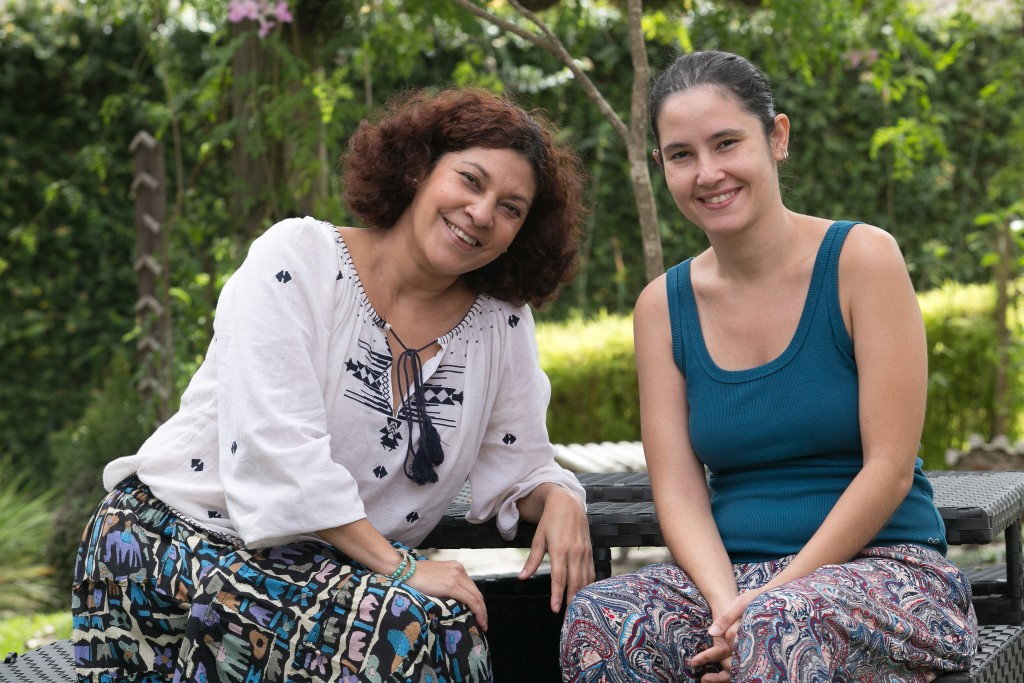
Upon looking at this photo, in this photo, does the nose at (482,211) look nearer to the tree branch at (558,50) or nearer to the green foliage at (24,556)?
the tree branch at (558,50)

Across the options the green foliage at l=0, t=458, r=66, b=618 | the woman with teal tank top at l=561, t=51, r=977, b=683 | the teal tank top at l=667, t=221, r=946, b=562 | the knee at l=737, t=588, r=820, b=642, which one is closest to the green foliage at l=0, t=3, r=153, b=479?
the green foliage at l=0, t=458, r=66, b=618

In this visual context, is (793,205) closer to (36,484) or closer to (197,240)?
(197,240)

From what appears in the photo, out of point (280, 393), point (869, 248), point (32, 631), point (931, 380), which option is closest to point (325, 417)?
point (280, 393)

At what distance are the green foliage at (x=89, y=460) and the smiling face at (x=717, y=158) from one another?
355 centimetres

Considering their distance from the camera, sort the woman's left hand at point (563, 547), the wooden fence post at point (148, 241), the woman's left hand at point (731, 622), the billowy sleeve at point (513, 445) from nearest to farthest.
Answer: the woman's left hand at point (731, 622), the woman's left hand at point (563, 547), the billowy sleeve at point (513, 445), the wooden fence post at point (148, 241)

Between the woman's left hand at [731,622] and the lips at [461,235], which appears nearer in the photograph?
the woman's left hand at [731,622]

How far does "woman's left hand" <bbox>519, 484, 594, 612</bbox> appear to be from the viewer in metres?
2.25

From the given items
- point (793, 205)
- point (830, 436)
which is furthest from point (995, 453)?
point (830, 436)

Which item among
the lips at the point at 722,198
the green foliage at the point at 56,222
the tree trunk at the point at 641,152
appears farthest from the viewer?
the green foliage at the point at 56,222

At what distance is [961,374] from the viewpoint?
6508 millimetres

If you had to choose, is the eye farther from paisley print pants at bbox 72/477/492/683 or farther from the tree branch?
the tree branch

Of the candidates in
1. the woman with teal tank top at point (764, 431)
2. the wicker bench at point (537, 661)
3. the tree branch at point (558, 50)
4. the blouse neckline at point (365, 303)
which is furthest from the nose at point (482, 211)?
the tree branch at point (558, 50)

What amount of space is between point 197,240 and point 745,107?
127 inches

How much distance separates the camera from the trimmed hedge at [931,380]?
253 inches
